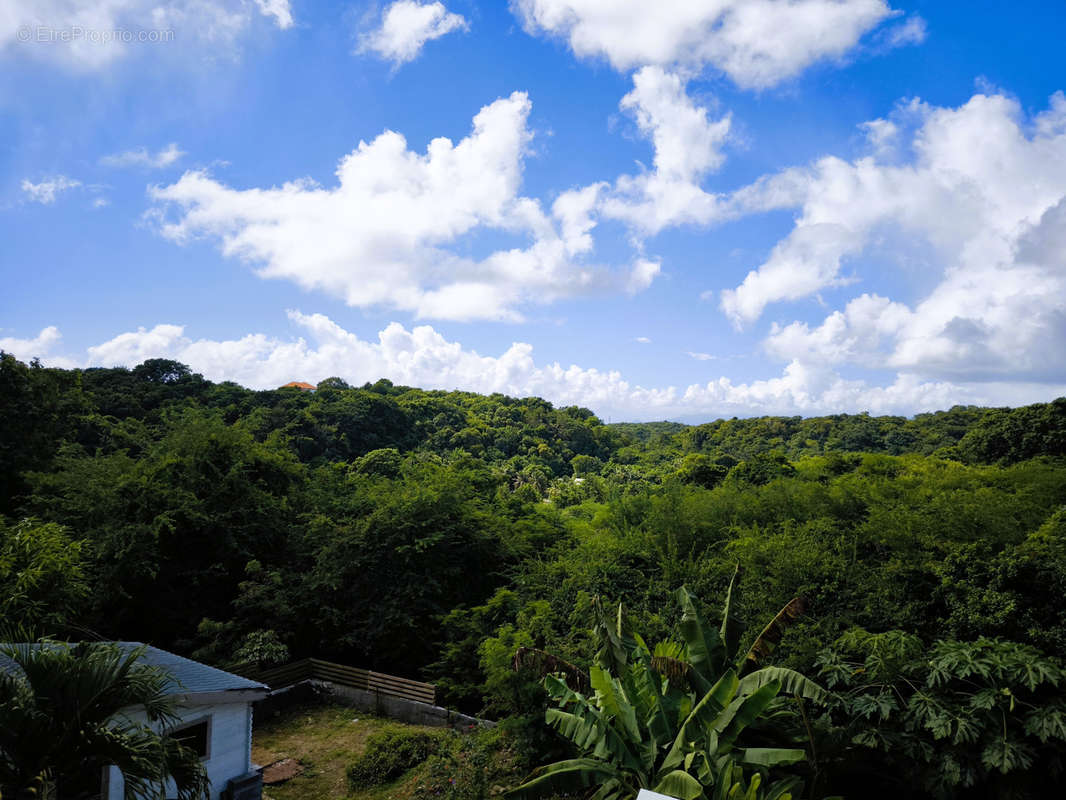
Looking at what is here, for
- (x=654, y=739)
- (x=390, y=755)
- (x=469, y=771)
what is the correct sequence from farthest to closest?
(x=390, y=755)
(x=469, y=771)
(x=654, y=739)

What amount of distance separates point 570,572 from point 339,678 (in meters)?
6.45

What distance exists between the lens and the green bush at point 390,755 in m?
10.7

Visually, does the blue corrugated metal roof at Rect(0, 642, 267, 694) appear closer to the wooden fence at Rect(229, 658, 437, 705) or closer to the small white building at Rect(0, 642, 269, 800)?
the small white building at Rect(0, 642, 269, 800)

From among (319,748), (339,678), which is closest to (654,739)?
(319,748)

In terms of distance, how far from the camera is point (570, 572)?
48.7 feet

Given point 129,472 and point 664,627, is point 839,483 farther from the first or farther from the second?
point 129,472

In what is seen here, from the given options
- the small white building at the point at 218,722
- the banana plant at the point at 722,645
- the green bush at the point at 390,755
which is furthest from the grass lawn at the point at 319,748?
the banana plant at the point at 722,645

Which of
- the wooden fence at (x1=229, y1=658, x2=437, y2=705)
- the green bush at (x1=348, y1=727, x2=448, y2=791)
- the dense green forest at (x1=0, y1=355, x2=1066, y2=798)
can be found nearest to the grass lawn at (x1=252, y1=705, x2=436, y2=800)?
the green bush at (x1=348, y1=727, x2=448, y2=791)

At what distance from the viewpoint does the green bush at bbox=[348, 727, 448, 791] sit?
10.7m

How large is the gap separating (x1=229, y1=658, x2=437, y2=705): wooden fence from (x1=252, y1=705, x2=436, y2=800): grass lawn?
63 centimetres

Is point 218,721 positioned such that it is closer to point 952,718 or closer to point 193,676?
point 193,676

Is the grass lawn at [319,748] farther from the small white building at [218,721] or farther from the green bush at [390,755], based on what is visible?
the small white building at [218,721]

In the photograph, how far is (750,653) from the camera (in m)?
8.92

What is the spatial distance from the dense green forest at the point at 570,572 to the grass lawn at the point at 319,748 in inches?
68.3
